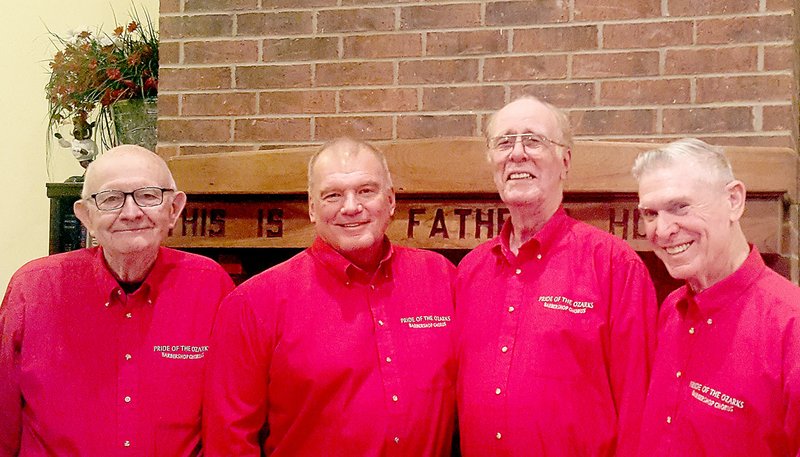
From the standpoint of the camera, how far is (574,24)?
267 centimetres

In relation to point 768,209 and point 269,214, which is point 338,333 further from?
point 768,209

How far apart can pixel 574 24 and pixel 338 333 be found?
4.80 feet

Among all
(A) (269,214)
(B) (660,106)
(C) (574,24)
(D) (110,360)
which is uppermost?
(C) (574,24)

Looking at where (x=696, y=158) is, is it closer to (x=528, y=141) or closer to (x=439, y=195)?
(x=528, y=141)

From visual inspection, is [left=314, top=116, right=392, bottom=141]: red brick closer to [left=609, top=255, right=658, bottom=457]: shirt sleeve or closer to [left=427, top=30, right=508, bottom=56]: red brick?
[left=427, top=30, right=508, bottom=56]: red brick

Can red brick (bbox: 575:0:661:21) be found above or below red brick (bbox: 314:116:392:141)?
above

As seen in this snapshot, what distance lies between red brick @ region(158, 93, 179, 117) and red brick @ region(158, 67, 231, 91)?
0.03 m

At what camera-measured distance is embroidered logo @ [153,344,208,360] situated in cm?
196

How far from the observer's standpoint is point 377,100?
112 inches

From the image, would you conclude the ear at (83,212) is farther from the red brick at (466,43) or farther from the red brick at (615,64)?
A: the red brick at (615,64)

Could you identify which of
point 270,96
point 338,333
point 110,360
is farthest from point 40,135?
point 338,333

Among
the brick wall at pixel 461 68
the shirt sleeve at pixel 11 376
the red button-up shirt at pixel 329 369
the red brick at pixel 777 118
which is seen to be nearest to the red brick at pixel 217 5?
the brick wall at pixel 461 68

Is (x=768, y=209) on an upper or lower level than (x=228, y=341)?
upper

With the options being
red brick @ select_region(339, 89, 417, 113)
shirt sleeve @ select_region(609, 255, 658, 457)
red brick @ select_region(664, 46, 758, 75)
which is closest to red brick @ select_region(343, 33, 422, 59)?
red brick @ select_region(339, 89, 417, 113)
